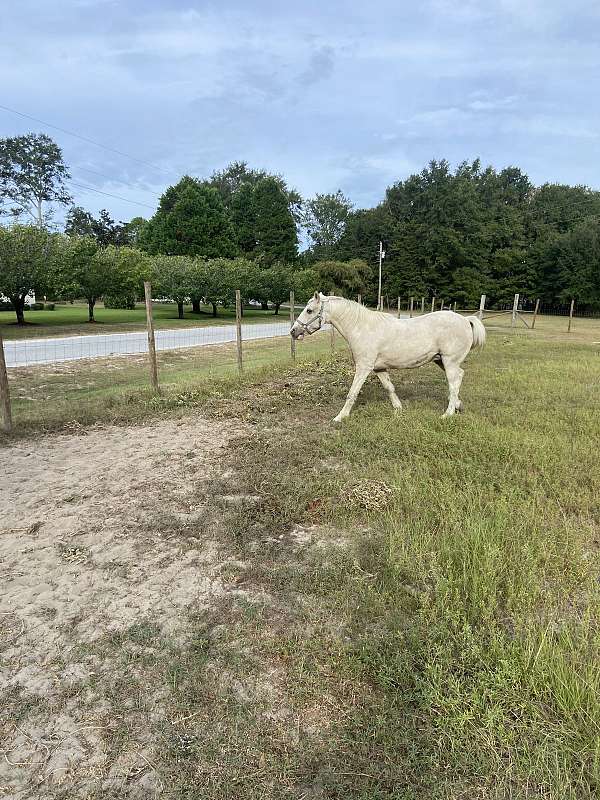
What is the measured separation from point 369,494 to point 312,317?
10.5 ft

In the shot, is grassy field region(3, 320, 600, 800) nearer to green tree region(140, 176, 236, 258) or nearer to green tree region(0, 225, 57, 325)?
green tree region(0, 225, 57, 325)

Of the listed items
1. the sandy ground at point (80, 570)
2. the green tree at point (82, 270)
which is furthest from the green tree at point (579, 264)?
the sandy ground at point (80, 570)

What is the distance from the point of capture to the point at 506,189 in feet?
193

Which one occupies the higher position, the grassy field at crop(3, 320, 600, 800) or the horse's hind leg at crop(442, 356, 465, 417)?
the horse's hind leg at crop(442, 356, 465, 417)

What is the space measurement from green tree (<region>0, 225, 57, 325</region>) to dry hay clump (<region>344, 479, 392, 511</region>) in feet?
62.9

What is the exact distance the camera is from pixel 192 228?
→ 38.2m

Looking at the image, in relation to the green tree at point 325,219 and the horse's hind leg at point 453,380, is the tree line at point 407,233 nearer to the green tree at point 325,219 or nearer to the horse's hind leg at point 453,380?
the green tree at point 325,219

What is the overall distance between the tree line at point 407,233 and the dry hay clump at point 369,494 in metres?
31.1

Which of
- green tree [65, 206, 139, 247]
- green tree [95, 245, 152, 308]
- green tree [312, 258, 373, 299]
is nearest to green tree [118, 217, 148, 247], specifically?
green tree [65, 206, 139, 247]

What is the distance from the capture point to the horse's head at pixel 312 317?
20.6 feet

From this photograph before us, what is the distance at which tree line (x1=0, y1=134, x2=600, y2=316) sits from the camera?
4003cm

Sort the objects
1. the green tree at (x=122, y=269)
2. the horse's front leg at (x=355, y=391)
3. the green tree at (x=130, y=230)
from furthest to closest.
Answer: the green tree at (x=130, y=230) → the green tree at (x=122, y=269) → the horse's front leg at (x=355, y=391)

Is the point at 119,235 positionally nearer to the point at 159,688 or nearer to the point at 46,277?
the point at 46,277

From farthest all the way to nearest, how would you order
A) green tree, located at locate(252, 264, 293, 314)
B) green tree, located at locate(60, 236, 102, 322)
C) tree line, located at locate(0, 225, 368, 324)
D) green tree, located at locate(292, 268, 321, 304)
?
green tree, located at locate(292, 268, 321, 304)
green tree, located at locate(252, 264, 293, 314)
green tree, located at locate(60, 236, 102, 322)
tree line, located at locate(0, 225, 368, 324)
